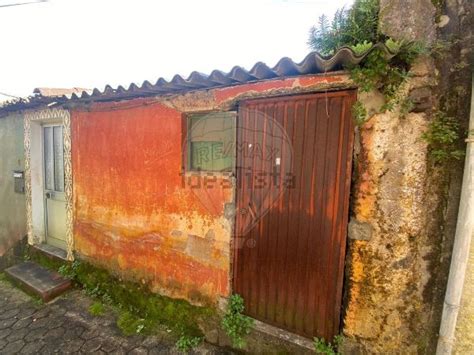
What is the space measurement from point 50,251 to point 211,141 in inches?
176

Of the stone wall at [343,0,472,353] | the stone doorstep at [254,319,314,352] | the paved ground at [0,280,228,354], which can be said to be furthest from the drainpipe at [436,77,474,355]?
the paved ground at [0,280,228,354]

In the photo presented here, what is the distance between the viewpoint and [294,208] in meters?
2.62

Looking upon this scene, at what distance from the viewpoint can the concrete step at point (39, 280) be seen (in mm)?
4250

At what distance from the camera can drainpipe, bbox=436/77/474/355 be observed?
1.86 meters

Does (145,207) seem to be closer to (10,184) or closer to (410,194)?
(410,194)

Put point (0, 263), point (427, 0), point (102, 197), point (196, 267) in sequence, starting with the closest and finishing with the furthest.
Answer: point (427, 0) → point (196, 267) → point (102, 197) → point (0, 263)

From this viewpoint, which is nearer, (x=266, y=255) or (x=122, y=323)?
(x=266, y=255)

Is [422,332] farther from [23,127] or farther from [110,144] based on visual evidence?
[23,127]

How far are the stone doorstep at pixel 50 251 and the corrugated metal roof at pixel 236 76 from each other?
9.97 feet

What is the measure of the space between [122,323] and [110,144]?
2.74 m

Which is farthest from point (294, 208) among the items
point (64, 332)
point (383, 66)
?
Result: point (64, 332)

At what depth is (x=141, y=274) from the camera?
3898 millimetres

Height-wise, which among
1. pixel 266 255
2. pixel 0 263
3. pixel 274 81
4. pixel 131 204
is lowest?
pixel 0 263

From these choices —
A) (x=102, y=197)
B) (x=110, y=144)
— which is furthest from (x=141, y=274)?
(x=110, y=144)
